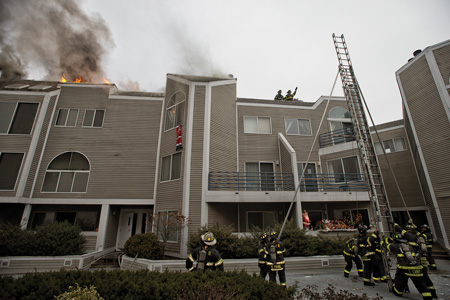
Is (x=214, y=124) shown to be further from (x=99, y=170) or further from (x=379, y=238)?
(x=379, y=238)

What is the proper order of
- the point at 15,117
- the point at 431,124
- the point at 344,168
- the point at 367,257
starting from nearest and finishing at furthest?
the point at 367,257 < the point at 431,124 < the point at 15,117 < the point at 344,168

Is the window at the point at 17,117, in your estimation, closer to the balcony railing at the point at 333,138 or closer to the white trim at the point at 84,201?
the white trim at the point at 84,201

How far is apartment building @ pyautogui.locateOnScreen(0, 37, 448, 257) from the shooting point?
42.8 feet

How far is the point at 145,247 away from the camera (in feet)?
33.5

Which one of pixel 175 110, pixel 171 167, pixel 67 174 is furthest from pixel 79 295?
pixel 67 174

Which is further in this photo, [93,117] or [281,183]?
[93,117]

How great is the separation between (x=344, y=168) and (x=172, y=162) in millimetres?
11120

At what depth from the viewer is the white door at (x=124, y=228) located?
15.3 m

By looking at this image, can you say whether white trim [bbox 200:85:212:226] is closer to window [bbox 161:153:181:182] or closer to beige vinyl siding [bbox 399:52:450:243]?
window [bbox 161:153:181:182]

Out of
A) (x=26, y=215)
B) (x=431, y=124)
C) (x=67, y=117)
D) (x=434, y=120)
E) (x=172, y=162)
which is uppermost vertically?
(x=67, y=117)

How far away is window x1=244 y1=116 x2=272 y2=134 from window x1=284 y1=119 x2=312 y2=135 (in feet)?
4.72

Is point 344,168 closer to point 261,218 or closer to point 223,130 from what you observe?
point 261,218

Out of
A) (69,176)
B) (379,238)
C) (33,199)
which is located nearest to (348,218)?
(379,238)

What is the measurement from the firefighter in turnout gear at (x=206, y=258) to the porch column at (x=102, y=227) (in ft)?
32.9
